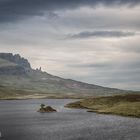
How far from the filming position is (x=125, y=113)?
15488 cm

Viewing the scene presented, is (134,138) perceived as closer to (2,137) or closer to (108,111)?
(2,137)

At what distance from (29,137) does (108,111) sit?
79.8 metres

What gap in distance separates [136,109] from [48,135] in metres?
69.2

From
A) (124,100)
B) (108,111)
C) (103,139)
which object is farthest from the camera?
(124,100)

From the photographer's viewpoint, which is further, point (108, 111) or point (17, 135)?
point (108, 111)

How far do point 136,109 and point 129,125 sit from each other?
43.2m

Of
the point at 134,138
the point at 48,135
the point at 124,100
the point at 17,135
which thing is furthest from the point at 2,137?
the point at 124,100

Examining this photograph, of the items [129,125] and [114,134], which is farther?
[129,125]

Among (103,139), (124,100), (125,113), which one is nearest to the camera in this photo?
(103,139)

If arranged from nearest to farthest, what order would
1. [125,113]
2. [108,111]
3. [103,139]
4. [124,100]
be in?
[103,139], [125,113], [108,111], [124,100]

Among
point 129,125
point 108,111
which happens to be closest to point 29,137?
point 129,125

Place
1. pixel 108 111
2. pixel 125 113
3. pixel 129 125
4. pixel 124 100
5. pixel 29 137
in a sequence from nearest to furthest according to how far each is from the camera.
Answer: pixel 29 137 < pixel 129 125 < pixel 125 113 < pixel 108 111 < pixel 124 100

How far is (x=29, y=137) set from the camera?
9512cm

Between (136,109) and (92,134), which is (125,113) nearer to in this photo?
(136,109)
